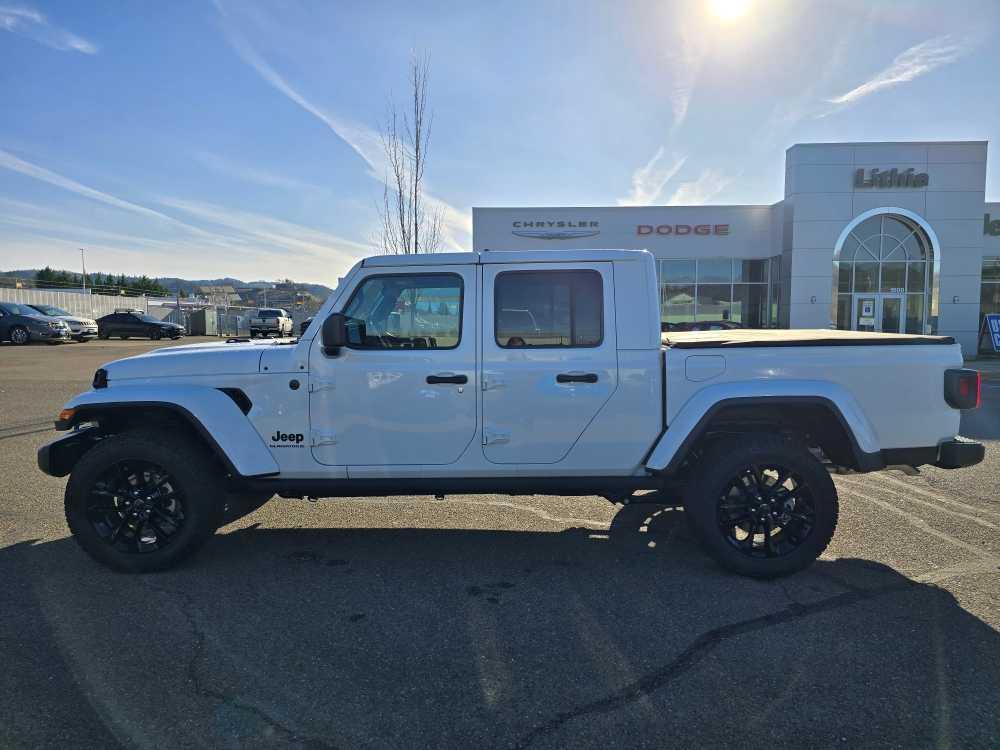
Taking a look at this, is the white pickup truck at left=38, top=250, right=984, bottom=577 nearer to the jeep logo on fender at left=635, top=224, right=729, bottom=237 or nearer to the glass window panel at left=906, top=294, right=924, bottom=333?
the jeep logo on fender at left=635, top=224, right=729, bottom=237

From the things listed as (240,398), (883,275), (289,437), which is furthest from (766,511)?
(883,275)

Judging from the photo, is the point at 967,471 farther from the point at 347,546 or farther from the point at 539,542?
the point at 347,546

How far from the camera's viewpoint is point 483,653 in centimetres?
303

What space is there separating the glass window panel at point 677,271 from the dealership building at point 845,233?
11 centimetres

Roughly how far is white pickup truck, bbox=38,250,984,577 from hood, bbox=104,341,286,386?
0.01m

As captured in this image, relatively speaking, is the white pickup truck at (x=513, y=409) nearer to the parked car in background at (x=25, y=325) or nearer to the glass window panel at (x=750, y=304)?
the glass window panel at (x=750, y=304)

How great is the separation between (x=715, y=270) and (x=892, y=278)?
610cm

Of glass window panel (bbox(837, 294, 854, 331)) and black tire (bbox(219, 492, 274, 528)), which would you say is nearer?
black tire (bbox(219, 492, 274, 528))

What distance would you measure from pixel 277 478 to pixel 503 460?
147 cm

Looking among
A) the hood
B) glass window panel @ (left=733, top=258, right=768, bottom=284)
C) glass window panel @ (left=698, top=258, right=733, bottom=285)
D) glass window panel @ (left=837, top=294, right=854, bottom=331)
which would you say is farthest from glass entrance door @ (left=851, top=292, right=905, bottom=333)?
the hood

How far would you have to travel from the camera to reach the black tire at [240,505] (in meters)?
4.73

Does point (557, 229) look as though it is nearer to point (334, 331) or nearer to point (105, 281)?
point (334, 331)

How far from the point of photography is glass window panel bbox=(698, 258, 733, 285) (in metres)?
24.3


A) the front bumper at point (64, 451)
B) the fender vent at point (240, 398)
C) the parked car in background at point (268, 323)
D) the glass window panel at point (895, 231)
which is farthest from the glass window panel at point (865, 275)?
the parked car in background at point (268, 323)
